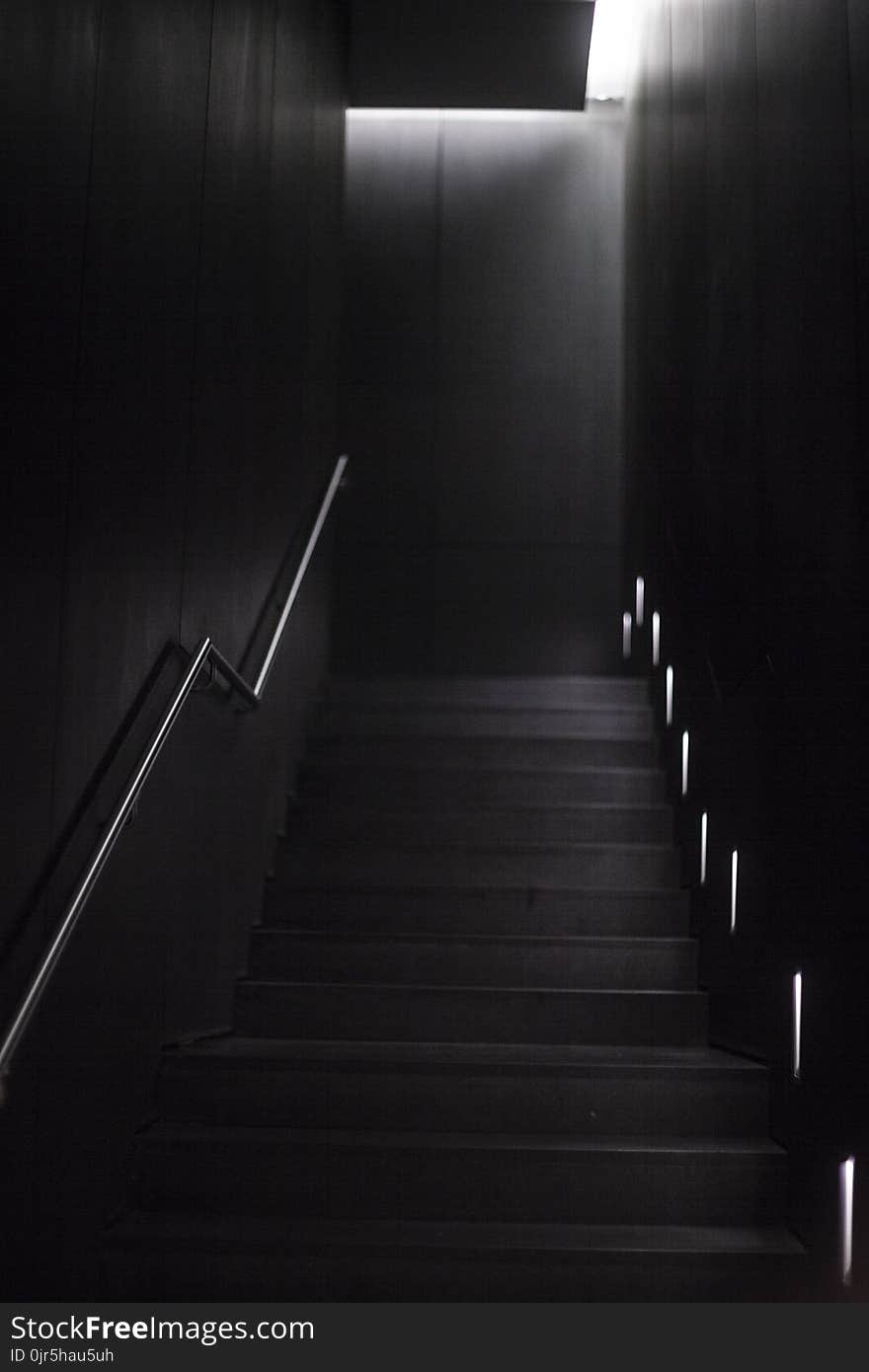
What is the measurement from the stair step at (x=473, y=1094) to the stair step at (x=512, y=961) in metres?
0.57

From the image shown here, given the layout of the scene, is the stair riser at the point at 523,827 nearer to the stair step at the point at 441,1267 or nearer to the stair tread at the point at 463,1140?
the stair tread at the point at 463,1140

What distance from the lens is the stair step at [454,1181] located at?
2.72 m

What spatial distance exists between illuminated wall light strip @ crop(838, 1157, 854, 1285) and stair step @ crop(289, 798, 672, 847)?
1.95m

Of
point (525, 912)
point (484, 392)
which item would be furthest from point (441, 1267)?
point (484, 392)

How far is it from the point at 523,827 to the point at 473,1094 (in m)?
1.42

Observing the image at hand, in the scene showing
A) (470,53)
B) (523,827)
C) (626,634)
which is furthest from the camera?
(626,634)

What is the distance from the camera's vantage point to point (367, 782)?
4.64 meters

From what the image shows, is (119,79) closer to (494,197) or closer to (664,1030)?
(664,1030)

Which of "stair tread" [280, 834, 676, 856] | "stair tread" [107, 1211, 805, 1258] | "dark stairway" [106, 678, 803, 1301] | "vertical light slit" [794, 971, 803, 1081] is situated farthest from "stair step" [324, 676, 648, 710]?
"stair tread" [107, 1211, 805, 1258]

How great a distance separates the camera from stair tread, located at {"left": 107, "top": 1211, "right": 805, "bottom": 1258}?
2.51 metres

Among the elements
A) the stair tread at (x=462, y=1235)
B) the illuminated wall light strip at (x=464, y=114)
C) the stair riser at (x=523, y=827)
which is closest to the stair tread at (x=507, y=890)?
the stair riser at (x=523, y=827)

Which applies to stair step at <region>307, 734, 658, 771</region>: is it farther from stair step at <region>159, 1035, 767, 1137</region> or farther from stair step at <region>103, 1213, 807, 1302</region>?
stair step at <region>103, 1213, 807, 1302</region>

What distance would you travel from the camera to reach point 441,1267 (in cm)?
249

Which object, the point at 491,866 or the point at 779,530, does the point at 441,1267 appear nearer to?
the point at 491,866
